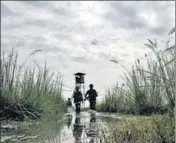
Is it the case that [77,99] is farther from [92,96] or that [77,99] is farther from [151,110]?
[151,110]

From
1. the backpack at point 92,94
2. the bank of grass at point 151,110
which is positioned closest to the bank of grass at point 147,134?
the bank of grass at point 151,110

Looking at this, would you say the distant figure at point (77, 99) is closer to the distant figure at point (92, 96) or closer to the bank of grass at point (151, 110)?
the distant figure at point (92, 96)

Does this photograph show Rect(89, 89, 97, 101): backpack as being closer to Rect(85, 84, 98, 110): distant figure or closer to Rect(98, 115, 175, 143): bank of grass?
Rect(85, 84, 98, 110): distant figure

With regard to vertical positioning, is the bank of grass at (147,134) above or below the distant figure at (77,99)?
below

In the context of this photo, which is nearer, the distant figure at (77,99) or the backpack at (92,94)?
the distant figure at (77,99)

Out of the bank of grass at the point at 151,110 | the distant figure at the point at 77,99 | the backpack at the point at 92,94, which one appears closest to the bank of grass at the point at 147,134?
the bank of grass at the point at 151,110

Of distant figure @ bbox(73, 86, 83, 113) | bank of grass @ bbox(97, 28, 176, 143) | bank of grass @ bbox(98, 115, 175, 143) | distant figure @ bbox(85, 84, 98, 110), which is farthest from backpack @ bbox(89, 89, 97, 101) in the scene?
bank of grass @ bbox(98, 115, 175, 143)

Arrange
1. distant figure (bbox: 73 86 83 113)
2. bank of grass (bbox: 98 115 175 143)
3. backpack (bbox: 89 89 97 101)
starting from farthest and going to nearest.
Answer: backpack (bbox: 89 89 97 101) < distant figure (bbox: 73 86 83 113) < bank of grass (bbox: 98 115 175 143)

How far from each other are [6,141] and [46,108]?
6.77 m

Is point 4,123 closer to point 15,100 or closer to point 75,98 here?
point 15,100

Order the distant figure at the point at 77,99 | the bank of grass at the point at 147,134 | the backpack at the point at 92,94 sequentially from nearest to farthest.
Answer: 1. the bank of grass at the point at 147,134
2. the distant figure at the point at 77,99
3. the backpack at the point at 92,94

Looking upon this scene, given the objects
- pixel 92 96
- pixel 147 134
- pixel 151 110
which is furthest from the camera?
pixel 92 96

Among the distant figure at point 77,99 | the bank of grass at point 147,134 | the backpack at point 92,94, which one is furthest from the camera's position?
the backpack at point 92,94

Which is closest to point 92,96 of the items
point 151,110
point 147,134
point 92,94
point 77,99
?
point 92,94
